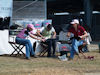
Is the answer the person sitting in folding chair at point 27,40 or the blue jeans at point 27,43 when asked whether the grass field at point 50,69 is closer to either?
the blue jeans at point 27,43

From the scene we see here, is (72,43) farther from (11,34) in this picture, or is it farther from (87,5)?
(87,5)

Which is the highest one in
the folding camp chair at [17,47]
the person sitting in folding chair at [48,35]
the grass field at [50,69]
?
the person sitting in folding chair at [48,35]

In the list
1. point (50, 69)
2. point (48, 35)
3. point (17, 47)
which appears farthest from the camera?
point (48, 35)

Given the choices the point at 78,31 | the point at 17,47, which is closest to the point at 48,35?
the point at 17,47

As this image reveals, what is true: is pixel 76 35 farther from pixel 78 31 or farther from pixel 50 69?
pixel 50 69

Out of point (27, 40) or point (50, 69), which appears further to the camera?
point (27, 40)

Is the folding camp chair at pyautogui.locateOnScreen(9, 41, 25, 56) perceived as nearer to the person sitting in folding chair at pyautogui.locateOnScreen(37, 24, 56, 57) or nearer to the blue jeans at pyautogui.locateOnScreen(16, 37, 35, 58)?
the blue jeans at pyautogui.locateOnScreen(16, 37, 35, 58)

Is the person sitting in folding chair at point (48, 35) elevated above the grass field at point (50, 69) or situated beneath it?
elevated above

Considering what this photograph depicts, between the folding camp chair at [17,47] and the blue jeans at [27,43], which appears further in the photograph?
the folding camp chair at [17,47]

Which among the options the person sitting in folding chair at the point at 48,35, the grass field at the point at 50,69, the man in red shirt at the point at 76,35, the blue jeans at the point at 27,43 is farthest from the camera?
the person sitting in folding chair at the point at 48,35

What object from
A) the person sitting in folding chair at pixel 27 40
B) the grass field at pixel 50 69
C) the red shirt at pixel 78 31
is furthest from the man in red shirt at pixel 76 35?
the person sitting in folding chair at pixel 27 40

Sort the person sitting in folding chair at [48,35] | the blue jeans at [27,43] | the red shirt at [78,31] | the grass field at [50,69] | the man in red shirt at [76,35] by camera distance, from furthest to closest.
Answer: the person sitting in folding chair at [48,35], the blue jeans at [27,43], the red shirt at [78,31], the man in red shirt at [76,35], the grass field at [50,69]

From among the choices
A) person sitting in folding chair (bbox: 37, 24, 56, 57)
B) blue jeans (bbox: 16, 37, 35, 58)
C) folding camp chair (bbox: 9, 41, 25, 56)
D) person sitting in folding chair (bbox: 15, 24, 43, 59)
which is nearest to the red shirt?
person sitting in folding chair (bbox: 37, 24, 56, 57)

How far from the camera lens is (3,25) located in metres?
14.1
